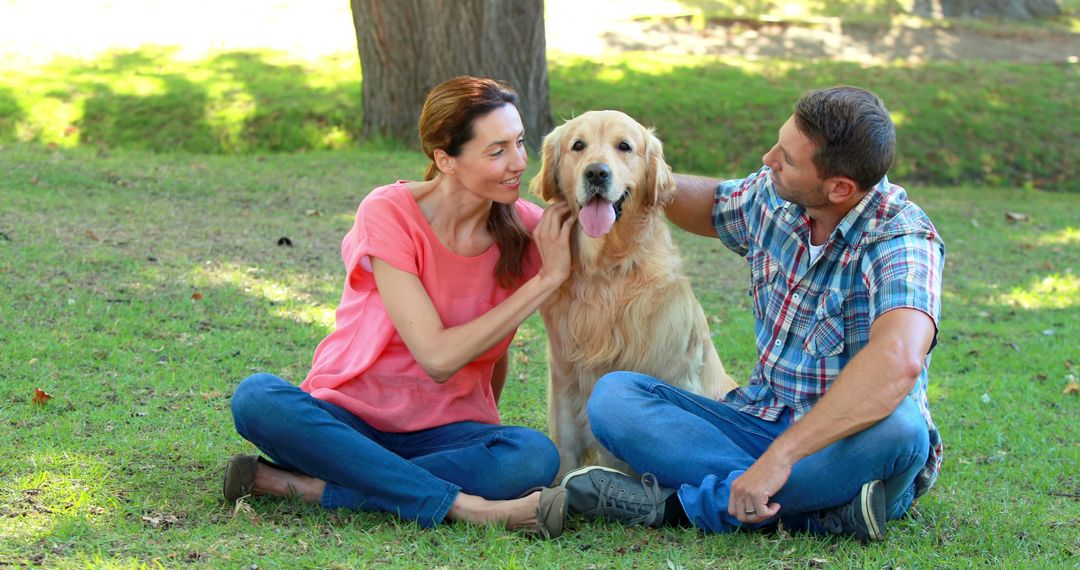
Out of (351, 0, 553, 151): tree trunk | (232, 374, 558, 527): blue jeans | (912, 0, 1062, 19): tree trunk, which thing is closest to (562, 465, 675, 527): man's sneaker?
(232, 374, 558, 527): blue jeans

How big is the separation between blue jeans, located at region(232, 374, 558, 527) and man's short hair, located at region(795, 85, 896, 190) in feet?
4.64

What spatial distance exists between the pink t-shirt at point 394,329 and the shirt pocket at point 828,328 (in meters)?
1.08

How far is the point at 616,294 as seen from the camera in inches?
170

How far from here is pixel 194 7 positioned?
53.7ft

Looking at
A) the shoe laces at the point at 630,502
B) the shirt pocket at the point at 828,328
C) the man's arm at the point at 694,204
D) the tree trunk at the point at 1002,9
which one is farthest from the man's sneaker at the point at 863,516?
the tree trunk at the point at 1002,9

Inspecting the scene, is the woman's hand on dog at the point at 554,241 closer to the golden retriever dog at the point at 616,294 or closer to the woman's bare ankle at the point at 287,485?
the golden retriever dog at the point at 616,294

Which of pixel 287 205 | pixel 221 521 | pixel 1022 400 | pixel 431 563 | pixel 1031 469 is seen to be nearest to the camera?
pixel 431 563

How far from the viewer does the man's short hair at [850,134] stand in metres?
3.48

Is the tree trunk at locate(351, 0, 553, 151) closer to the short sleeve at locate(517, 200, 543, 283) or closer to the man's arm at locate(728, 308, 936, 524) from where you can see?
the short sleeve at locate(517, 200, 543, 283)

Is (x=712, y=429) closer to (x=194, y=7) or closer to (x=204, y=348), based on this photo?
(x=204, y=348)

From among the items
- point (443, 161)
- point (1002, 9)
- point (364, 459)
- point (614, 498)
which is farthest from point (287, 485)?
point (1002, 9)

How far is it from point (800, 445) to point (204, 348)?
349 cm

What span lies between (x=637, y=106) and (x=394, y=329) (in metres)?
9.01

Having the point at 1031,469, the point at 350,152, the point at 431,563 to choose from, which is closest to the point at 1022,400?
the point at 1031,469
